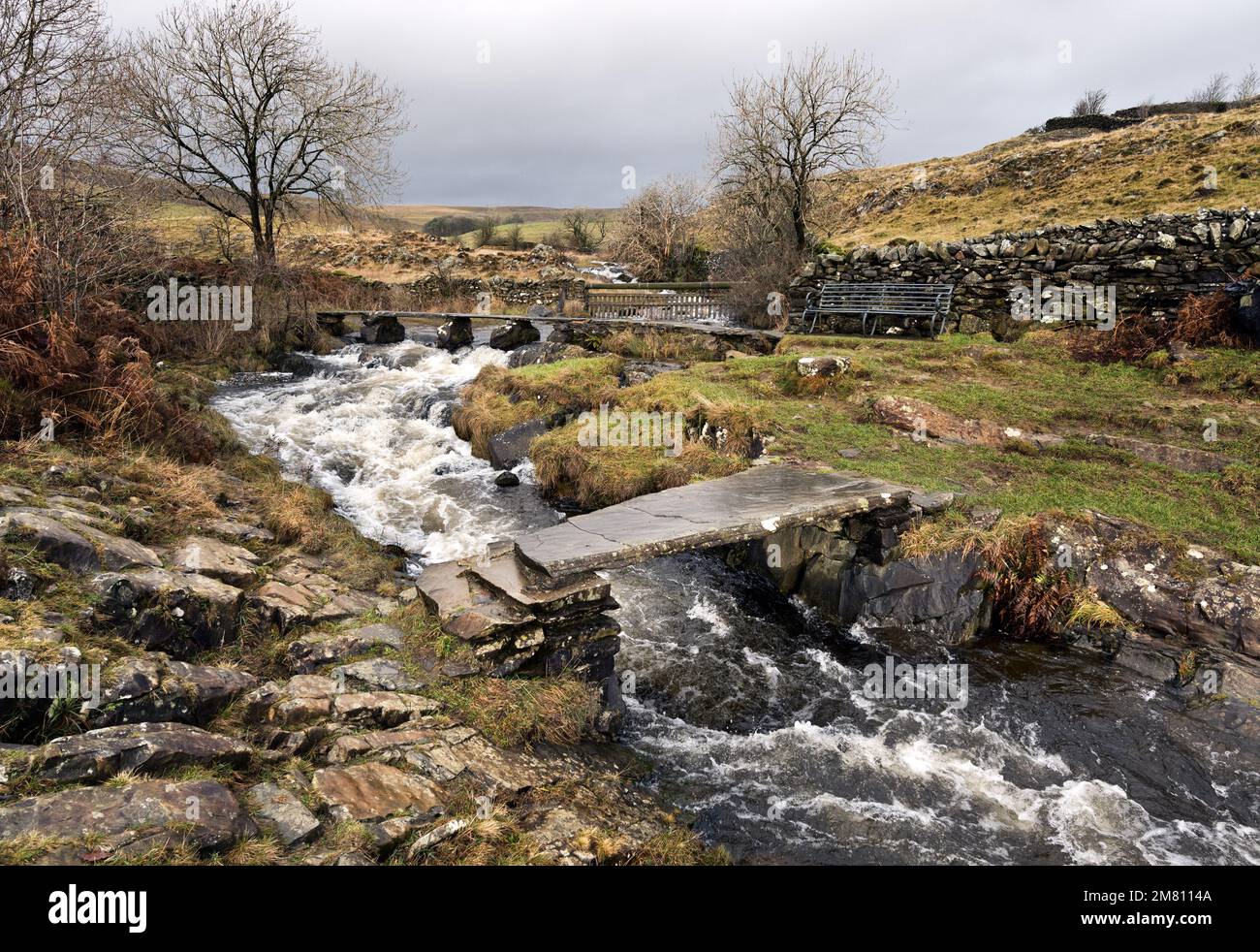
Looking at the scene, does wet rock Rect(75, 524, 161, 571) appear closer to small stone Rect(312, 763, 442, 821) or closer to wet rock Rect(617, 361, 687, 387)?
small stone Rect(312, 763, 442, 821)

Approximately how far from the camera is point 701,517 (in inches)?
274

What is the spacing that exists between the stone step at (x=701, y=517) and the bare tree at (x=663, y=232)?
95.8 ft

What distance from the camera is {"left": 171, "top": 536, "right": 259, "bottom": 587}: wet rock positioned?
578 cm

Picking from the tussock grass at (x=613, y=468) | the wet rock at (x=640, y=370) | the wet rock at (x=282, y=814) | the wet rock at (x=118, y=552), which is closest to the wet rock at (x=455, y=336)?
the wet rock at (x=640, y=370)

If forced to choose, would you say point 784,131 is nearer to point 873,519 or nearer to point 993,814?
point 873,519

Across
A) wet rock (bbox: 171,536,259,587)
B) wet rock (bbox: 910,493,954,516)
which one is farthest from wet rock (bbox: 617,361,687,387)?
wet rock (bbox: 171,536,259,587)

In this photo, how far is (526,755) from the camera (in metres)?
4.74

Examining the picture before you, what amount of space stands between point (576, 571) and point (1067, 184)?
3412cm

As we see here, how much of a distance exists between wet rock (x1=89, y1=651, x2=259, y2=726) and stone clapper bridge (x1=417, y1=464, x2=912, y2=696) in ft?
5.37

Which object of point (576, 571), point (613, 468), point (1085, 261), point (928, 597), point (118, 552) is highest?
point (1085, 261)

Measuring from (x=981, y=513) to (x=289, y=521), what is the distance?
307 inches

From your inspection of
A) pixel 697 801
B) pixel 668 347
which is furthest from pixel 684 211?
pixel 697 801

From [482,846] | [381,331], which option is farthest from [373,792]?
[381,331]

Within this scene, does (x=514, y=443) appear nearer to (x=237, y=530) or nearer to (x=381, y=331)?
(x=237, y=530)
